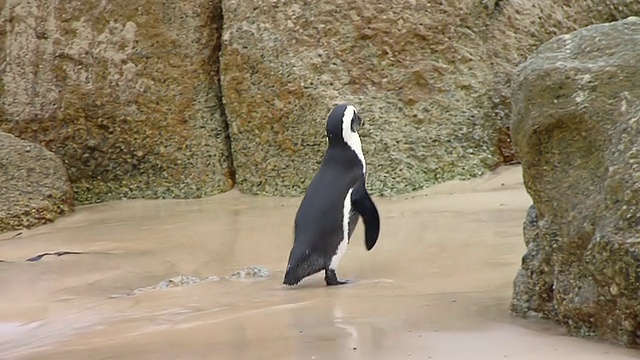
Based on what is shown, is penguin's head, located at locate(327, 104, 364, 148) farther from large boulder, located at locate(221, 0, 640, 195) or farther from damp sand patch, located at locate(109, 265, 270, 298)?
large boulder, located at locate(221, 0, 640, 195)

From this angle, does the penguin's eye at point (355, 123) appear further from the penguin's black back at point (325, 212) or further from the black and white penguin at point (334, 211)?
the penguin's black back at point (325, 212)

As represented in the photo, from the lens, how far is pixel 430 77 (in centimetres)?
806

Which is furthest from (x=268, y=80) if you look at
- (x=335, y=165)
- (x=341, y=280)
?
(x=341, y=280)

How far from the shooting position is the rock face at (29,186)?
7984 mm

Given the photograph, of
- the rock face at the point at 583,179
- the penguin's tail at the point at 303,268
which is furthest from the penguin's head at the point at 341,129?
the rock face at the point at 583,179

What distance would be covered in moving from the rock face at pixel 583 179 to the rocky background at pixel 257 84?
387 centimetres

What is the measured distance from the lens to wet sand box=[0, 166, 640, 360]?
3.60 meters

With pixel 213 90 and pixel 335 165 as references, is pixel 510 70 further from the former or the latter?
pixel 335 165

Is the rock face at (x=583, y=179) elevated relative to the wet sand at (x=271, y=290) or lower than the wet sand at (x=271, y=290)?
elevated

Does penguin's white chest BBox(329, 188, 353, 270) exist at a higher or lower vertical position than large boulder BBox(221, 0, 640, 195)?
lower

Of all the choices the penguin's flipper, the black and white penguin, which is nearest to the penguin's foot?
the black and white penguin

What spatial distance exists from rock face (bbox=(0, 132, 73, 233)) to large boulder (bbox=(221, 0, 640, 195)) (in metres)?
1.47

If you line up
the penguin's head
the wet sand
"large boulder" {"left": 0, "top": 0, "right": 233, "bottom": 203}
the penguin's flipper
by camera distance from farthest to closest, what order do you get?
"large boulder" {"left": 0, "top": 0, "right": 233, "bottom": 203} → the penguin's head → the penguin's flipper → the wet sand

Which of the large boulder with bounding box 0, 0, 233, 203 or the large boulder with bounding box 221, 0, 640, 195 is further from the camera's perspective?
the large boulder with bounding box 0, 0, 233, 203
